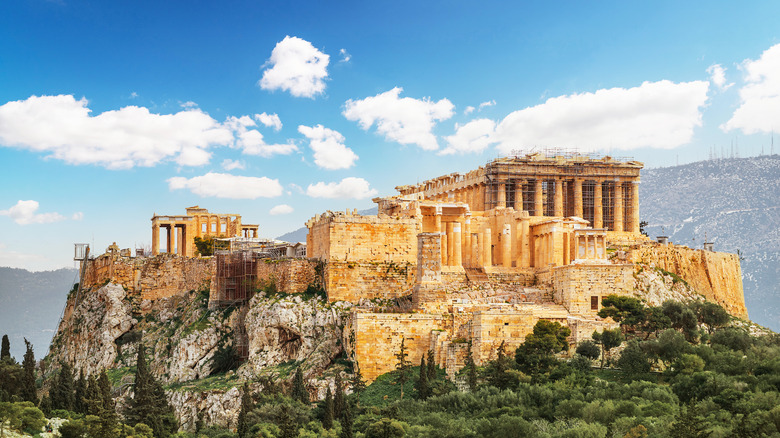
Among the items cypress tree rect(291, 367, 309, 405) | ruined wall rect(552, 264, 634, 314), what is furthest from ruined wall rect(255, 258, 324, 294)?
ruined wall rect(552, 264, 634, 314)

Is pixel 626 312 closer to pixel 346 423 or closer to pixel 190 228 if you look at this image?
pixel 346 423

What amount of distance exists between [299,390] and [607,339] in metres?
14.6

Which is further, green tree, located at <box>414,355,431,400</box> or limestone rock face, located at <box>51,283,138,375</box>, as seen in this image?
limestone rock face, located at <box>51,283,138,375</box>

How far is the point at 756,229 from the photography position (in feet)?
599

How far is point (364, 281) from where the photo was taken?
46.8m

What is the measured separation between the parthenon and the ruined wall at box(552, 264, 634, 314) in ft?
128

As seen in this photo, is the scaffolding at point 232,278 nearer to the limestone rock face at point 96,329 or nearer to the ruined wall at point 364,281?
the ruined wall at point 364,281

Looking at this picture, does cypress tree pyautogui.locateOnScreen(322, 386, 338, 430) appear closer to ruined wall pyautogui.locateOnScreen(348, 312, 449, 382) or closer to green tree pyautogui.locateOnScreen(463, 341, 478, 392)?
ruined wall pyautogui.locateOnScreen(348, 312, 449, 382)

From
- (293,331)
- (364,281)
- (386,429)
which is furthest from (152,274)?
(386,429)

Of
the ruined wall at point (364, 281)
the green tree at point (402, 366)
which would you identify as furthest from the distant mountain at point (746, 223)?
the green tree at point (402, 366)

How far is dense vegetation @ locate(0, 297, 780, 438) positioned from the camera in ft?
99.2

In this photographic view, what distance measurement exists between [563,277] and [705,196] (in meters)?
166

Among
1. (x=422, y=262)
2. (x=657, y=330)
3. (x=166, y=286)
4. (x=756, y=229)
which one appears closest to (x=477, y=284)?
(x=422, y=262)

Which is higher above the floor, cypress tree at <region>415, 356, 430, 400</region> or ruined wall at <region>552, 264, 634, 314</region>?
ruined wall at <region>552, 264, 634, 314</region>
